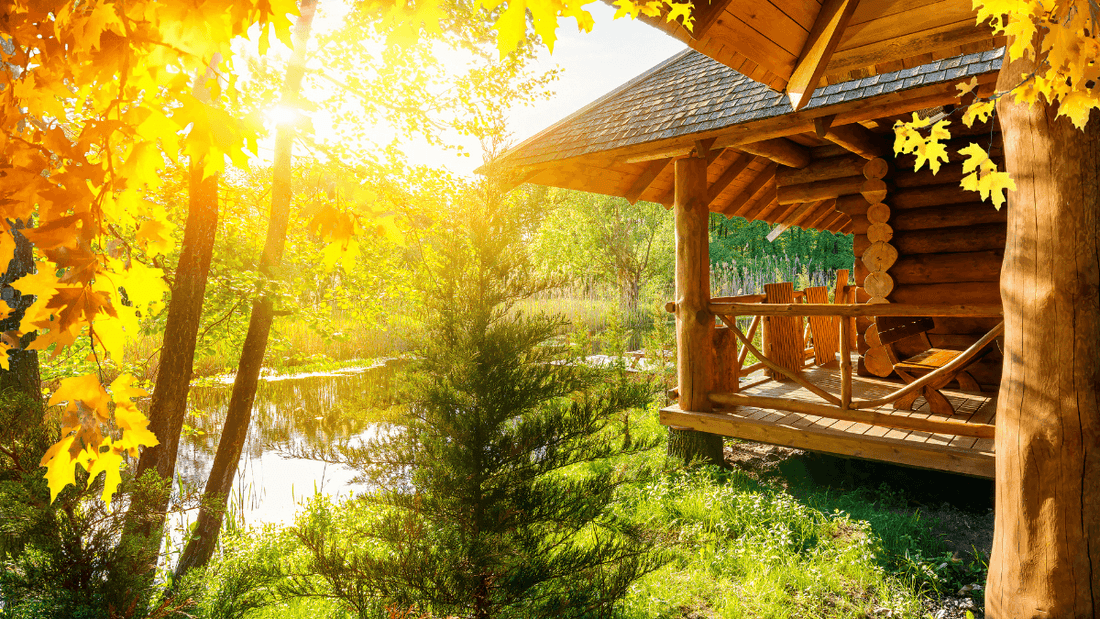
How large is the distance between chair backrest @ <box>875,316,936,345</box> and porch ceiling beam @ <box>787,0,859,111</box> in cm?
459

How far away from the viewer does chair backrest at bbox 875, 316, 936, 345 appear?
21.7 feet

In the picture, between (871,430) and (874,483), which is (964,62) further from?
(874,483)

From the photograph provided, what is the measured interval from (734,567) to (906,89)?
382cm

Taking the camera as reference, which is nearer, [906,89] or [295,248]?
[906,89]

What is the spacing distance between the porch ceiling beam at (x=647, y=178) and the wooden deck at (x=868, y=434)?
2.74 metres

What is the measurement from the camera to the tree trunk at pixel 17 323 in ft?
13.2

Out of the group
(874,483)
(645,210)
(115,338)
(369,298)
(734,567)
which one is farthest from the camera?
(645,210)

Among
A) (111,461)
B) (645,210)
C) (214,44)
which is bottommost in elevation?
(111,461)

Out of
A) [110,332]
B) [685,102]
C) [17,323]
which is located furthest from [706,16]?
[17,323]

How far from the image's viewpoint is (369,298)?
22.5 ft

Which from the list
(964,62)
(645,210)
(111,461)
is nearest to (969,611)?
(964,62)

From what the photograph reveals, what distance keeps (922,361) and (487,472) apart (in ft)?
14.9

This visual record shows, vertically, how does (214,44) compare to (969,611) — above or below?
above

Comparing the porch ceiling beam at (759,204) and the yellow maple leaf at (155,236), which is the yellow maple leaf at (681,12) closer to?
the yellow maple leaf at (155,236)
